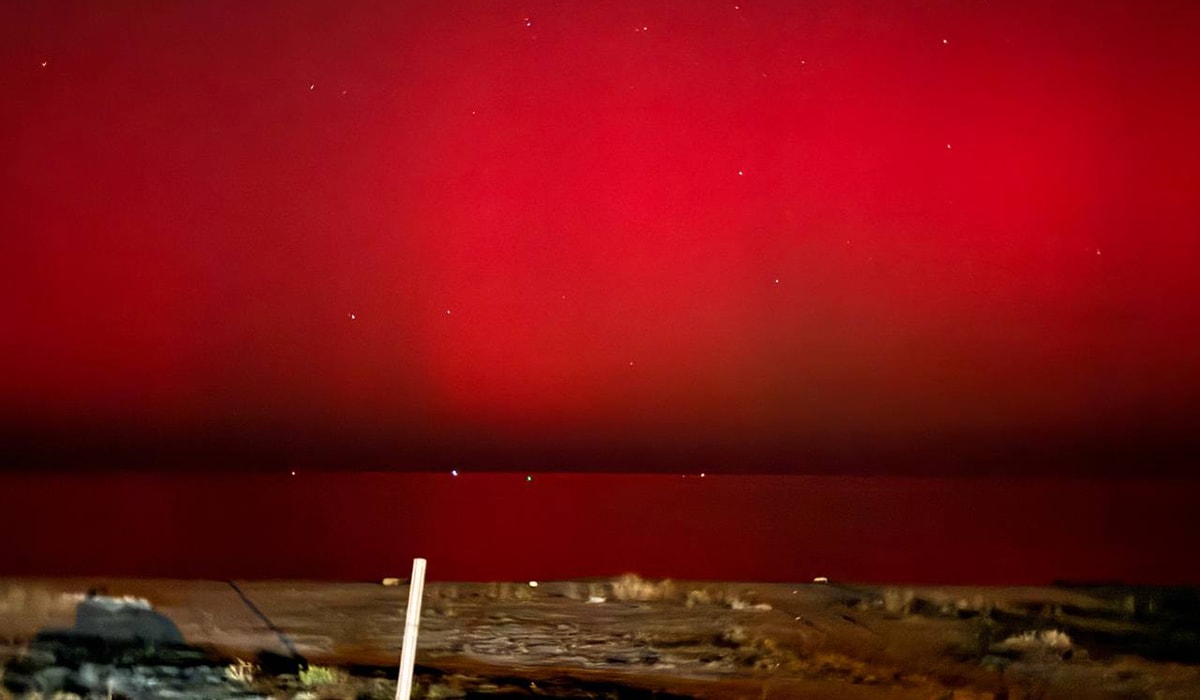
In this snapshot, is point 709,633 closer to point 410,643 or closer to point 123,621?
point 410,643

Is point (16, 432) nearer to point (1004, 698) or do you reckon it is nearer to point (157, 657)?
point (157, 657)

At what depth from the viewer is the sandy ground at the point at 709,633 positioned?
88cm

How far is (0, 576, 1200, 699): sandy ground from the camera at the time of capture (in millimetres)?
881

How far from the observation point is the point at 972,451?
1158mm

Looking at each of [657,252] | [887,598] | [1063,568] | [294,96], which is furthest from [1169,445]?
[294,96]

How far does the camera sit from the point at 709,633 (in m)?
0.97

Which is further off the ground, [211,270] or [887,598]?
[211,270]

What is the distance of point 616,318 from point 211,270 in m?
0.54

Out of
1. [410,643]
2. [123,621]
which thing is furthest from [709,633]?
[123,621]

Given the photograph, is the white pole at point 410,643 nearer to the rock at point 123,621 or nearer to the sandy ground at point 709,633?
the sandy ground at point 709,633

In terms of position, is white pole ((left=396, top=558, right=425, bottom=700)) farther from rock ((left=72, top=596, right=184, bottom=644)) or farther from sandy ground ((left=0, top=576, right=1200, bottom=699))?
rock ((left=72, top=596, right=184, bottom=644))

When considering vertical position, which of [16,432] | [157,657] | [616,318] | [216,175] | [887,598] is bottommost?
[157,657]

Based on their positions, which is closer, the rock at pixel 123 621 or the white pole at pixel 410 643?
the white pole at pixel 410 643

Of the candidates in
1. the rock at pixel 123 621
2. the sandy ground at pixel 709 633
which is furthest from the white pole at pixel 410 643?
the rock at pixel 123 621
